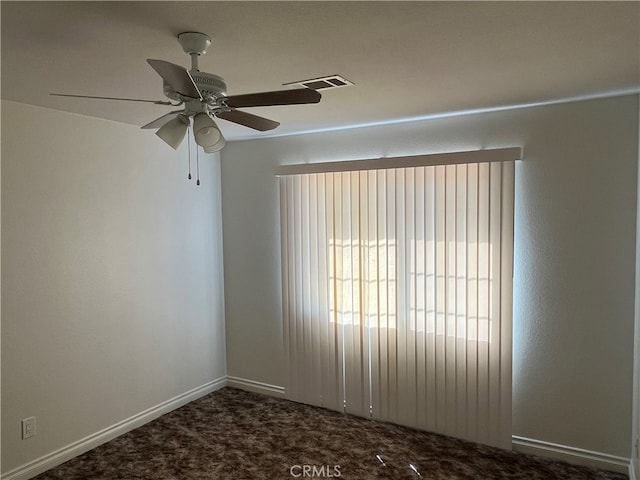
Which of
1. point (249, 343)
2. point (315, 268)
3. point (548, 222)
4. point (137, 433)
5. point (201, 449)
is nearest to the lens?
point (548, 222)

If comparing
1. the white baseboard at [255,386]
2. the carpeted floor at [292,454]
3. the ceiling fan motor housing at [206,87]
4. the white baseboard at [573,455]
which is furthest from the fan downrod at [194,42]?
the white baseboard at [255,386]

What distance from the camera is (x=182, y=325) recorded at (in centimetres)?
439

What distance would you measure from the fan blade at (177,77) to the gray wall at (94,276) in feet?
5.99

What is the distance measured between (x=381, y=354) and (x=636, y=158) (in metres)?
2.19

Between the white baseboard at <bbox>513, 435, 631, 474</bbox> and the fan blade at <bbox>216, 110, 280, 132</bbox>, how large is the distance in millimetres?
2725

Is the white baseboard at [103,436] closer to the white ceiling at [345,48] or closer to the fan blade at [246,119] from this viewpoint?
the white ceiling at [345,48]

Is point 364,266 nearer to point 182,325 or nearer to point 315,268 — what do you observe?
point 315,268

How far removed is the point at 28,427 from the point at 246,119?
2.44m

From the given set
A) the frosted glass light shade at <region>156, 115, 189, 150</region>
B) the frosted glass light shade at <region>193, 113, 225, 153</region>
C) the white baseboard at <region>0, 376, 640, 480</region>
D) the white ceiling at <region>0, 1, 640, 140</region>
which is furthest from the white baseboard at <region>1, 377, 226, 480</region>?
the frosted glass light shade at <region>193, 113, 225, 153</region>

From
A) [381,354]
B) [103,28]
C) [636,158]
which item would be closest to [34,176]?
[103,28]

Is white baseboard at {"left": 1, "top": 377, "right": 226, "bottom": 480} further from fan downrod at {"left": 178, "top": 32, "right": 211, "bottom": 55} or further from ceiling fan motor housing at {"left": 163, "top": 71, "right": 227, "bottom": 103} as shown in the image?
fan downrod at {"left": 178, "top": 32, "right": 211, "bottom": 55}

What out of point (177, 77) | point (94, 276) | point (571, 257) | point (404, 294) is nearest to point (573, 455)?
point (571, 257)

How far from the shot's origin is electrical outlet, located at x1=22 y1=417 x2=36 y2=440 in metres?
3.19

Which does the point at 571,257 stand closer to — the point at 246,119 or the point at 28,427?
the point at 246,119
